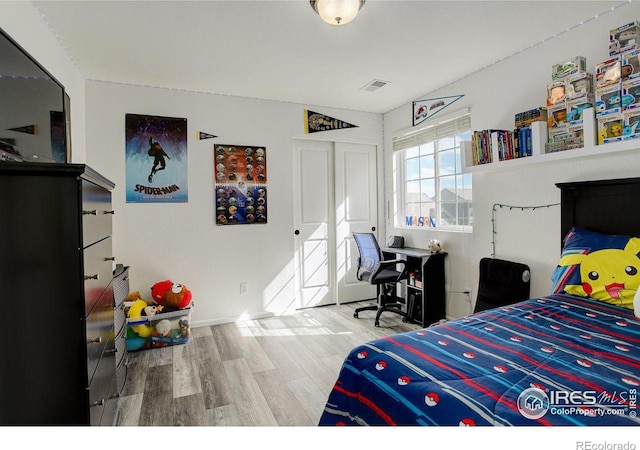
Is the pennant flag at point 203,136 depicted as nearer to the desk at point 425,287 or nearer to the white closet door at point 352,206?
the white closet door at point 352,206

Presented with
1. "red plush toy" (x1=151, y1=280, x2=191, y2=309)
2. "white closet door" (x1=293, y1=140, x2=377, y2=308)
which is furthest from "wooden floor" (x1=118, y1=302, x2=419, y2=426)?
"white closet door" (x1=293, y1=140, x2=377, y2=308)

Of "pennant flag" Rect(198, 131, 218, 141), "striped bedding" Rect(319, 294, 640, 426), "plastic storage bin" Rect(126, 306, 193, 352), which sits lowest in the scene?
"plastic storage bin" Rect(126, 306, 193, 352)

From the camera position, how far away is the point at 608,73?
2070 millimetres

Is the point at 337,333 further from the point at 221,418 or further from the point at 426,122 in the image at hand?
the point at 426,122

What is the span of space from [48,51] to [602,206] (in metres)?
3.88

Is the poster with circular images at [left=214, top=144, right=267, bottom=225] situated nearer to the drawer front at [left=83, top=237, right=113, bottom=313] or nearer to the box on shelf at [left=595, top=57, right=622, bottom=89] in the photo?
the drawer front at [left=83, top=237, right=113, bottom=313]

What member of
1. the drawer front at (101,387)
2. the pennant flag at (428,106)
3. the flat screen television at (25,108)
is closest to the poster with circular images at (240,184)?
the flat screen television at (25,108)

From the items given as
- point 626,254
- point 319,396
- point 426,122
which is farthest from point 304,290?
point 626,254

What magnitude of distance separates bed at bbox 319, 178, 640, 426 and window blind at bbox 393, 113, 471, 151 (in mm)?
1525

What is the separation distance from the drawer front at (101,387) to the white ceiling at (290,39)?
2.06m

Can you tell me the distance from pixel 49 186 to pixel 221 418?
1.55 metres

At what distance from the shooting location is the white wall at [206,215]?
3.25m

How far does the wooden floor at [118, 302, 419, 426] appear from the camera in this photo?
2.01m

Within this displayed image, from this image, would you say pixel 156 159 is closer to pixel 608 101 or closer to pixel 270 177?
pixel 270 177
